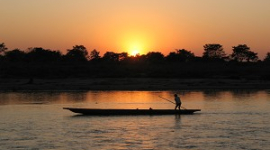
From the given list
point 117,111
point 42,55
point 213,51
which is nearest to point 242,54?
point 213,51

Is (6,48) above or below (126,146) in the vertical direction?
above

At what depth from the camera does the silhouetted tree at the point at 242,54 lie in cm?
11756

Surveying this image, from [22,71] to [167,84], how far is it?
3055 centimetres

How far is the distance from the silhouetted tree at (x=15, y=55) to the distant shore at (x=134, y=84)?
44088 mm

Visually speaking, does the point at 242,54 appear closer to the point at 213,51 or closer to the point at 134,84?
the point at 213,51

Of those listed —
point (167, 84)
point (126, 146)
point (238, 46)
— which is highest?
point (238, 46)

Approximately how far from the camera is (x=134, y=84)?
63.3 metres

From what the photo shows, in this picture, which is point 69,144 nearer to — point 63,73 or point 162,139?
point 162,139

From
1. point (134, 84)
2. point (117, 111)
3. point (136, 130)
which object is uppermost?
point (134, 84)

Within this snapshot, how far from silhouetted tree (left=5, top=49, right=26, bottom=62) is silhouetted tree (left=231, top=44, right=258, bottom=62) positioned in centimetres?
5250

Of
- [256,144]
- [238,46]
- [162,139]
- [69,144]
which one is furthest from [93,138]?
[238,46]

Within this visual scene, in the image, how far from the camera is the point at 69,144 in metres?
20.1

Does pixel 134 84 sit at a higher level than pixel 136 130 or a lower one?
higher

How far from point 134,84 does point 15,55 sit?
60445mm
